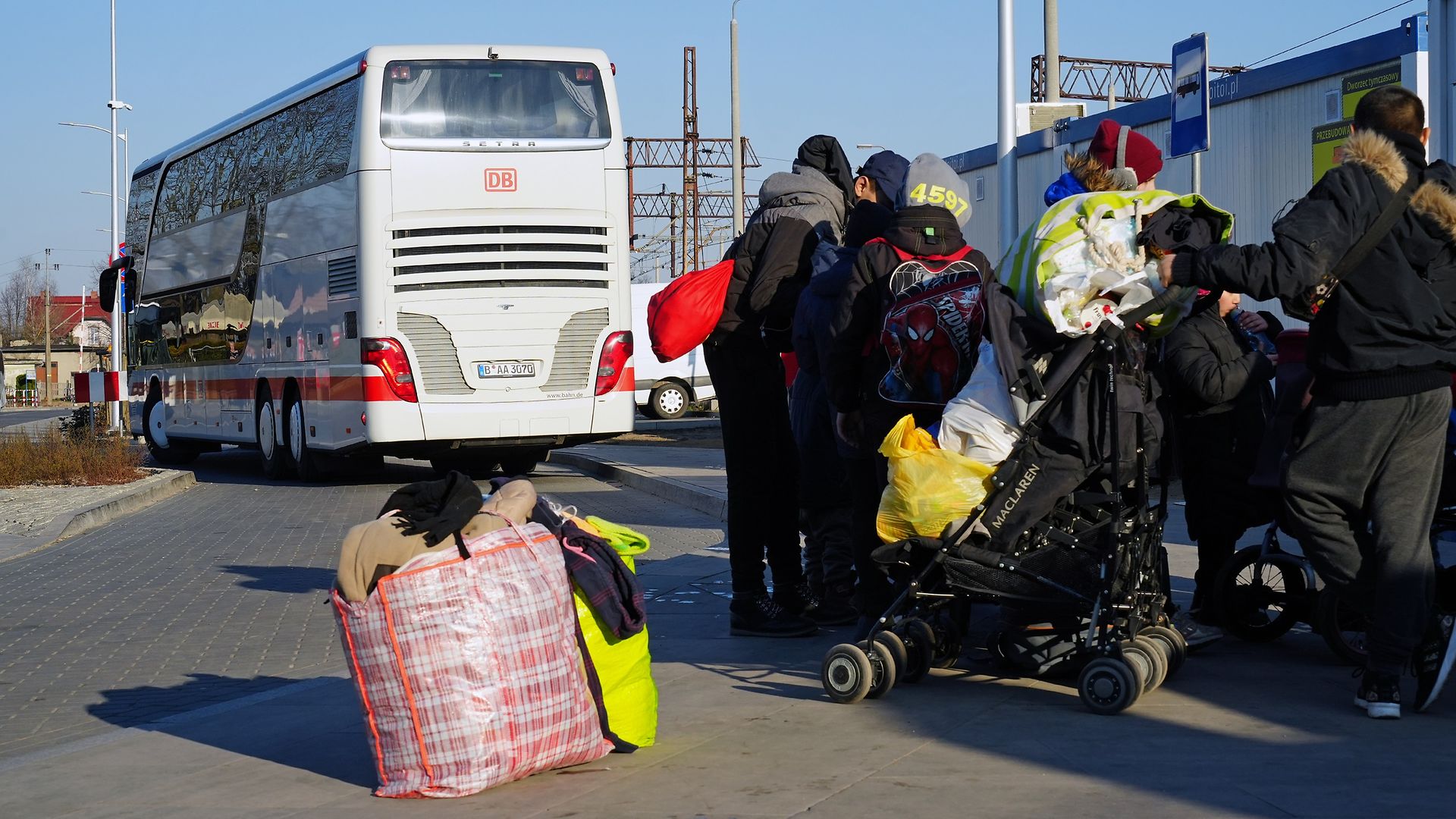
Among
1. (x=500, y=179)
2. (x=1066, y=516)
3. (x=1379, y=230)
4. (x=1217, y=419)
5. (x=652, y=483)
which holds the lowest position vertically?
(x=652, y=483)

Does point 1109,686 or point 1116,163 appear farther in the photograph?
point 1116,163

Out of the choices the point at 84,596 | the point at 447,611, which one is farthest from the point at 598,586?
the point at 84,596

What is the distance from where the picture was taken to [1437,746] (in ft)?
15.4

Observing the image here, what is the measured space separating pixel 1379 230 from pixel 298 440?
1498 cm

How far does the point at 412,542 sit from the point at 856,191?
10.5 ft

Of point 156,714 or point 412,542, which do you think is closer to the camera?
point 412,542

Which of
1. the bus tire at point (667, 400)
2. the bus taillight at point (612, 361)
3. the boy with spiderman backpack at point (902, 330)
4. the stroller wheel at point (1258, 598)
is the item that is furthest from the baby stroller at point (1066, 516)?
the bus tire at point (667, 400)

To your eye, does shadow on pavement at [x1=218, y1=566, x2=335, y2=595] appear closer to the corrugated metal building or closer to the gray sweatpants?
the gray sweatpants

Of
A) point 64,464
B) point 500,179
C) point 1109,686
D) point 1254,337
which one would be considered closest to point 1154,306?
point 1109,686

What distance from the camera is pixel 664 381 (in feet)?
104

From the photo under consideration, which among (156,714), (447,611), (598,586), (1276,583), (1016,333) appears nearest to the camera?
(447,611)

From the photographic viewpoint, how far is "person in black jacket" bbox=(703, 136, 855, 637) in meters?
6.93

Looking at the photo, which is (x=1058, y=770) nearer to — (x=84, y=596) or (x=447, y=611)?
(x=447, y=611)

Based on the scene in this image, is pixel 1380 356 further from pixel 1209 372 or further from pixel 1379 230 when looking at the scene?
pixel 1209 372
